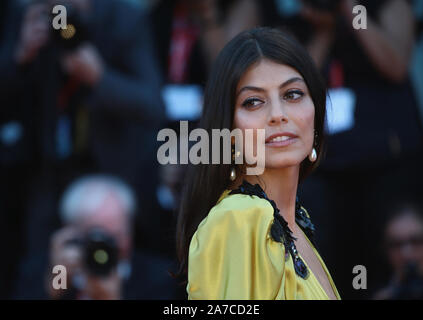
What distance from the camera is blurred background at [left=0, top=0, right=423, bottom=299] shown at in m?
4.69

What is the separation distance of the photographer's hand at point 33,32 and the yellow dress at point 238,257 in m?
2.81

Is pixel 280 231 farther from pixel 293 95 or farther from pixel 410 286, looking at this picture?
pixel 410 286

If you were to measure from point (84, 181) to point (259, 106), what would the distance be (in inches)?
96.2

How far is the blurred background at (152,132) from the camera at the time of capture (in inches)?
185

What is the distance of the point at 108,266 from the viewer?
4.36 m

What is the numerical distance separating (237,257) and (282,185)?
19.9 inches

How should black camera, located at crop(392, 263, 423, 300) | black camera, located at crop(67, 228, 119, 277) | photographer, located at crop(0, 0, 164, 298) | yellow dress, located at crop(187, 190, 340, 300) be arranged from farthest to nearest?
photographer, located at crop(0, 0, 164, 298)
black camera, located at crop(392, 263, 423, 300)
black camera, located at crop(67, 228, 119, 277)
yellow dress, located at crop(187, 190, 340, 300)

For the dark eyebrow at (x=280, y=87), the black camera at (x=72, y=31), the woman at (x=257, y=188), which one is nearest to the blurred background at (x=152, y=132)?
the black camera at (x=72, y=31)

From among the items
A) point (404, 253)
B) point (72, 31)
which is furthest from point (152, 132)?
point (404, 253)

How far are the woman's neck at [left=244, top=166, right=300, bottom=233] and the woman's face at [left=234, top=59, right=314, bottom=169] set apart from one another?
5 cm

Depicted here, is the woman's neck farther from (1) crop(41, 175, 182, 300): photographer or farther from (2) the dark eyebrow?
(1) crop(41, 175, 182, 300): photographer

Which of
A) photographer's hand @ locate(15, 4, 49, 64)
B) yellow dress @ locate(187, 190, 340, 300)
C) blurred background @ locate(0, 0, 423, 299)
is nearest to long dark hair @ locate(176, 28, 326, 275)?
yellow dress @ locate(187, 190, 340, 300)

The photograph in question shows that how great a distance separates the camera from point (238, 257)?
2.17 meters
